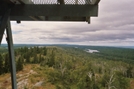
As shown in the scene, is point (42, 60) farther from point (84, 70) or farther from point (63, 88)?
point (63, 88)

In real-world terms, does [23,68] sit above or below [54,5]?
below

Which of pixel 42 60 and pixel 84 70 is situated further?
pixel 42 60

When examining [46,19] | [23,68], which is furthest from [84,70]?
[46,19]

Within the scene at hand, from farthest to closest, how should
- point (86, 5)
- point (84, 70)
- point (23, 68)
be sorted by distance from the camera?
point (23, 68), point (84, 70), point (86, 5)

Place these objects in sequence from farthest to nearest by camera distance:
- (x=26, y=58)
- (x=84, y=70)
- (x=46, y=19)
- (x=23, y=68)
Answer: (x=26, y=58) → (x=23, y=68) → (x=84, y=70) → (x=46, y=19)

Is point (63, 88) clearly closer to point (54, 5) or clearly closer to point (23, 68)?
point (23, 68)

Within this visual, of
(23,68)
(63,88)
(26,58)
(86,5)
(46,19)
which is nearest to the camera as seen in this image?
(86,5)

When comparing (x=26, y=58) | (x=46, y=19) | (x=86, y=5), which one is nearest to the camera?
(x=86, y=5)

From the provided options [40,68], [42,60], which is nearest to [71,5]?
[40,68]

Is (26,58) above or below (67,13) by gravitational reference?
below
